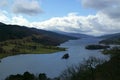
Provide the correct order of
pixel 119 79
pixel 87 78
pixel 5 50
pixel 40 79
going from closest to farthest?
pixel 119 79 → pixel 87 78 → pixel 40 79 → pixel 5 50

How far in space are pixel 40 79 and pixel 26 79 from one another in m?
4.93

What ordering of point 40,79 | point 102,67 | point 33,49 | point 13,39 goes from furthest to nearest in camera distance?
point 13,39 → point 33,49 → point 40,79 → point 102,67

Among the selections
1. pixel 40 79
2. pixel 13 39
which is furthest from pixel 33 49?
pixel 40 79

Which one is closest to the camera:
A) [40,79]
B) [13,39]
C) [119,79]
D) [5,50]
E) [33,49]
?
[119,79]

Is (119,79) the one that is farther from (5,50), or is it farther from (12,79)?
(5,50)

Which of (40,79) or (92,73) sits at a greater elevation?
(92,73)

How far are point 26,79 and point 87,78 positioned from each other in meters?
16.0

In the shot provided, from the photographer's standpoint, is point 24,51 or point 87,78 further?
point 24,51

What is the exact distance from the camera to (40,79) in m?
53.3

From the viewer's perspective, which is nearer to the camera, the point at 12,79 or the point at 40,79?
the point at 12,79

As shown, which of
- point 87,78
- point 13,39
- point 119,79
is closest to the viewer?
point 119,79

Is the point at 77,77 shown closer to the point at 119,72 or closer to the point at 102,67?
the point at 119,72

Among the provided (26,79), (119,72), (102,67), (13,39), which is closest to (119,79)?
(119,72)

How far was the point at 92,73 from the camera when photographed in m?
39.2
